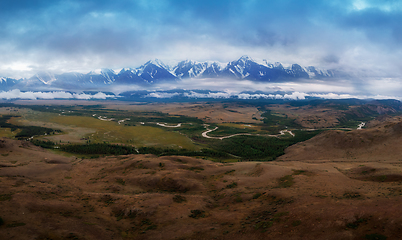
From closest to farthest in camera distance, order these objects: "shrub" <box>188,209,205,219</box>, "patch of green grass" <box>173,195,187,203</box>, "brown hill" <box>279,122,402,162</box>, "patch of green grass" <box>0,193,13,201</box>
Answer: "patch of green grass" <box>0,193,13,201</box>, "shrub" <box>188,209,205,219</box>, "patch of green grass" <box>173,195,187,203</box>, "brown hill" <box>279,122,402,162</box>

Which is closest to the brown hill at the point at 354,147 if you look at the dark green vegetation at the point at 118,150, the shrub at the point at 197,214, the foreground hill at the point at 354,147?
the foreground hill at the point at 354,147

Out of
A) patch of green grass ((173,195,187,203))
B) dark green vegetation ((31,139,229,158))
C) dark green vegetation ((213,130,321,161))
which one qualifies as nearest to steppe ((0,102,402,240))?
patch of green grass ((173,195,187,203))

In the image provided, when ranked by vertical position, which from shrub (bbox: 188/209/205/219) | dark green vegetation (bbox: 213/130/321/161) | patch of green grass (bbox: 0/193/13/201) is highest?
patch of green grass (bbox: 0/193/13/201)

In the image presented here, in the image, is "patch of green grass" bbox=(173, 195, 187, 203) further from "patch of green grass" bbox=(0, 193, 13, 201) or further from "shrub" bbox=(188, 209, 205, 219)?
"patch of green grass" bbox=(0, 193, 13, 201)

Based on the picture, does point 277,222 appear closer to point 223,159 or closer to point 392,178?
point 392,178

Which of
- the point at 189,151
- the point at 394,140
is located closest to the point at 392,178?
the point at 394,140

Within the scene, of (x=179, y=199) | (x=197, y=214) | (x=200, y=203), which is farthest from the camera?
(x=179, y=199)

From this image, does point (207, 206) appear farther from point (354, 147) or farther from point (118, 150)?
point (354, 147)

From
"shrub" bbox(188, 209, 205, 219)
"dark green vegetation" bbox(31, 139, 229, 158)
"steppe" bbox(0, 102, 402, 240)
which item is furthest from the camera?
"dark green vegetation" bbox(31, 139, 229, 158)

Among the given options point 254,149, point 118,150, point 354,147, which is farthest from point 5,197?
point 354,147
